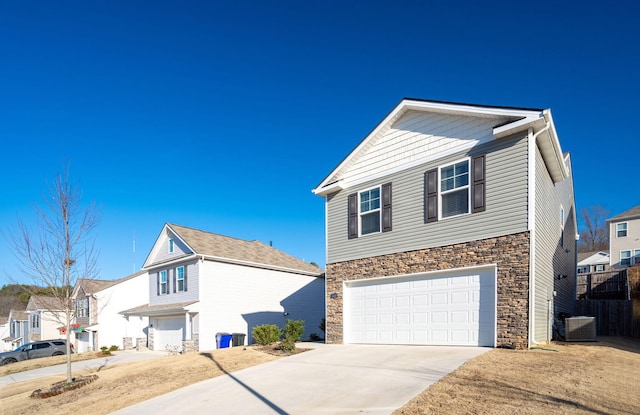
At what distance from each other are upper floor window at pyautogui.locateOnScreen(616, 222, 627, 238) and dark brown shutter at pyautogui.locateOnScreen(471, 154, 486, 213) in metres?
27.2

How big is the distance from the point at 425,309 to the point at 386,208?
11.9 feet

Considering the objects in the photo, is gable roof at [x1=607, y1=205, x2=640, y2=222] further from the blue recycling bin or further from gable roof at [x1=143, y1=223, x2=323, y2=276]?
the blue recycling bin

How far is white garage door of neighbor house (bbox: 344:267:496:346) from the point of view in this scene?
11625 mm

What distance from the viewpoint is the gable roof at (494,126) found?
1109 centimetres

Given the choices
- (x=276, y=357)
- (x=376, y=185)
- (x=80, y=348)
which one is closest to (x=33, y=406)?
(x=276, y=357)

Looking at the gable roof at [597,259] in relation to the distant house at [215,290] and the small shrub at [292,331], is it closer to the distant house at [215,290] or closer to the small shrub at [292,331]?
the distant house at [215,290]

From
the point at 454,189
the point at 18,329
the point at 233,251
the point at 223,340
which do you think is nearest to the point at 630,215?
the point at 454,189

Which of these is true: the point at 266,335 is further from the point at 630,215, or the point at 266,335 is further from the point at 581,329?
the point at 630,215

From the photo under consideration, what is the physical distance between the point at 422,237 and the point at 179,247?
1516 centimetres

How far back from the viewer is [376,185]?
15023 mm

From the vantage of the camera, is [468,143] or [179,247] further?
[179,247]

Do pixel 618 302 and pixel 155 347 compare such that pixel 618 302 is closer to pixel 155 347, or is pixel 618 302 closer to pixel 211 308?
pixel 211 308

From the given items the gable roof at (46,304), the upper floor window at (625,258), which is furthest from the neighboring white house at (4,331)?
the upper floor window at (625,258)

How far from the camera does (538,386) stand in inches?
281
